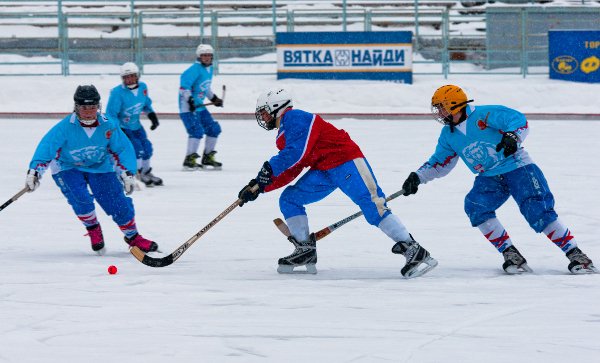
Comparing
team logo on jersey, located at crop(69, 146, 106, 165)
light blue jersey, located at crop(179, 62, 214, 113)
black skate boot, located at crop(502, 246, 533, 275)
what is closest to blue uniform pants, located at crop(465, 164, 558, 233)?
black skate boot, located at crop(502, 246, 533, 275)

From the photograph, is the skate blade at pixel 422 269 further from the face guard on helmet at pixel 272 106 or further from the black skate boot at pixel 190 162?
the black skate boot at pixel 190 162

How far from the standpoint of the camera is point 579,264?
619 cm

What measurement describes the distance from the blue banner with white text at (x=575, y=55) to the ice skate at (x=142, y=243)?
14617 mm

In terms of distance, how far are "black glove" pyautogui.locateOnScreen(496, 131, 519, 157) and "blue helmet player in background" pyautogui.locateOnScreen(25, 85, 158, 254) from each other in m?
2.42

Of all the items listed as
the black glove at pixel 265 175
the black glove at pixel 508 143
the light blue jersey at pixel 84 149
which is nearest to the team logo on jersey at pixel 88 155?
the light blue jersey at pixel 84 149

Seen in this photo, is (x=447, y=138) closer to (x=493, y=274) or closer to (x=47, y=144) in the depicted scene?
(x=493, y=274)

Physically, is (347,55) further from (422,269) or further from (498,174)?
(422,269)

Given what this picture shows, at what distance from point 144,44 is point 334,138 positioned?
16.8 metres

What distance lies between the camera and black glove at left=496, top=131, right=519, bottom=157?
232 inches

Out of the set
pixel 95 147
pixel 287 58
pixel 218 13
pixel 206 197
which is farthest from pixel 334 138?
pixel 218 13

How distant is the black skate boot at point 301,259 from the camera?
254 inches

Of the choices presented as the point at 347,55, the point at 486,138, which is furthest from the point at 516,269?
the point at 347,55

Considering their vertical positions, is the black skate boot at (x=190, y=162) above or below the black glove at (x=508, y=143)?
below

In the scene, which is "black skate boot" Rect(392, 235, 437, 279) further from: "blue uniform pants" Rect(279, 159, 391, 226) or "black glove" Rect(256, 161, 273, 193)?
"black glove" Rect(256, 161, 273, 193)
